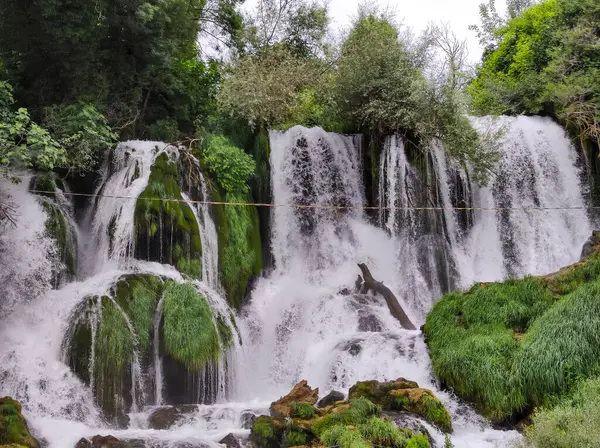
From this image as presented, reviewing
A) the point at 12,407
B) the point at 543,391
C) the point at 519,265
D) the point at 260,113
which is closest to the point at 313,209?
the point at 260,113

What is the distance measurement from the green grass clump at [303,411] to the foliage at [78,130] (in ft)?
23.6

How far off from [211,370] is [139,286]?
7.02ft

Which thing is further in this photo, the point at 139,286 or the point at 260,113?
the point at 260,113

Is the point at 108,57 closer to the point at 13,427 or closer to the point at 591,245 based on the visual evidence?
the point at 13,427

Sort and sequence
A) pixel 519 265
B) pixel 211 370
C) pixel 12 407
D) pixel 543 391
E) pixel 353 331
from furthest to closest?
1. pixel 519 265
2. pixel 353 331
3. pixel 211 370
4. pixel 543 391
5. pixel 12 407

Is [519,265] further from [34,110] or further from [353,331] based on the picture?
[34,110]

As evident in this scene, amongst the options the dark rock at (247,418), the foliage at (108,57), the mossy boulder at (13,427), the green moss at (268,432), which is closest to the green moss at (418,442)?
the green moss at (268,432)

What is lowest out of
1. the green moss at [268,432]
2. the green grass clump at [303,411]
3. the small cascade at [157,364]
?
the green moss at [268,432]

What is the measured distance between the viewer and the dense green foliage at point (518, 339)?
9.10 meters

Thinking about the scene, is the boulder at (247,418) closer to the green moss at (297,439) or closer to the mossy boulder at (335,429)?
the mossy boulder at (335,429)

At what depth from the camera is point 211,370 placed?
36.0 ft

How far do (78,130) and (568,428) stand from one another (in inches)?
434

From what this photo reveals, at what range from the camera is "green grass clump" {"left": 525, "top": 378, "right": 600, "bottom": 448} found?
6367mm

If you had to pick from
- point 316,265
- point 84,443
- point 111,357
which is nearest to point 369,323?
point 316,265
